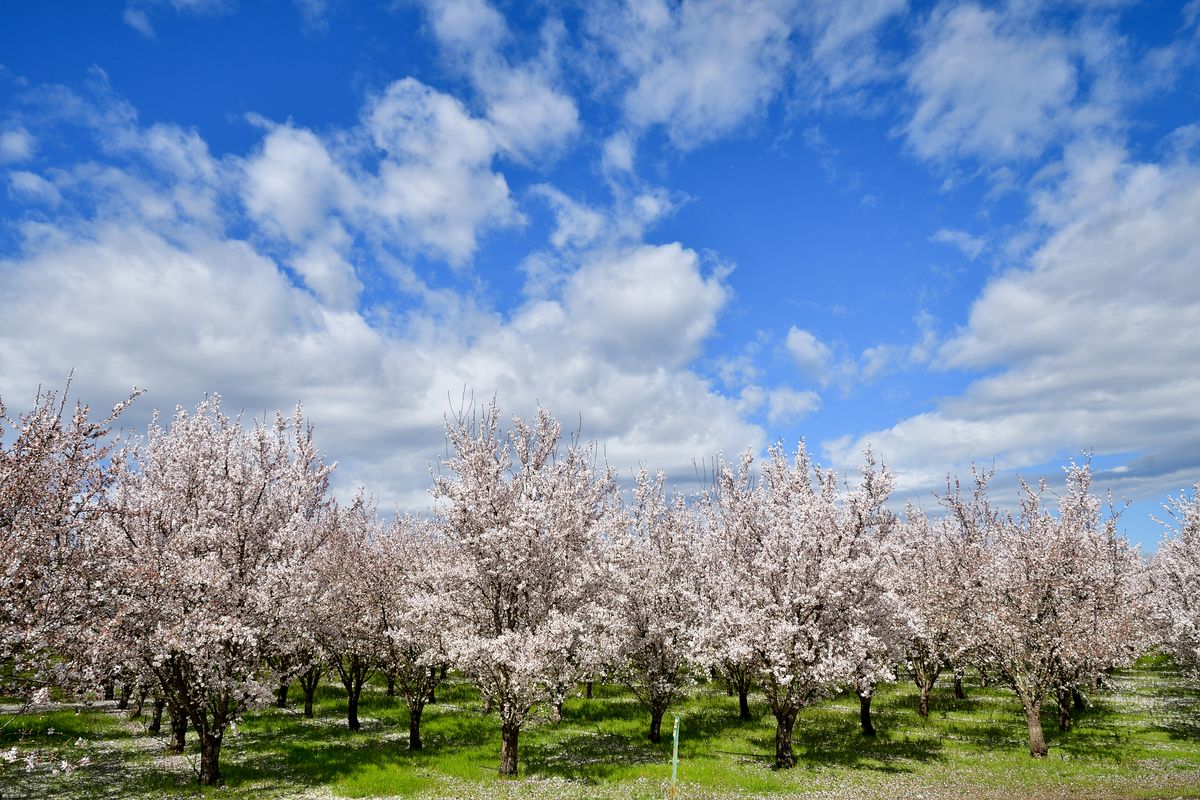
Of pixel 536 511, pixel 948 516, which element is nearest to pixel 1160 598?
pixel 948 516

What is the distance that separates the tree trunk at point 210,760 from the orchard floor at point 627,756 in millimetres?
523

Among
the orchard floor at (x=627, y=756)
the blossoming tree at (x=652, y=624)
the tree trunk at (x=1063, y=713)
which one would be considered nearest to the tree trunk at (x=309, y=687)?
the orchard floor at (x=627, y=756)

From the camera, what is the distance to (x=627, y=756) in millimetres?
27203

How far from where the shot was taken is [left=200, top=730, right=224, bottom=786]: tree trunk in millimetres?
22500

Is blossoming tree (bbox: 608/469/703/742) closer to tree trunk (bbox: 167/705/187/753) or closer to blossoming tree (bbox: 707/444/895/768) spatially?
→ blossoming tree (bbox: 707/444/895/768)

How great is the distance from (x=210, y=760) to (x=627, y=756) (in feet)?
51.6

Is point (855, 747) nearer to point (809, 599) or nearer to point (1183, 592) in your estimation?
point (809, 599)

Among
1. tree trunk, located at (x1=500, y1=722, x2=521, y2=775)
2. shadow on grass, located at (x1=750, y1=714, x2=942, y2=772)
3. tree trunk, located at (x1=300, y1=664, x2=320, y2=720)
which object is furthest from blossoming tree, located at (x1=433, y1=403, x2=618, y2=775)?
tree trunk, located at (x1=300, y1=664, x2=320, y2=720)

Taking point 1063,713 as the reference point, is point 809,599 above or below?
above

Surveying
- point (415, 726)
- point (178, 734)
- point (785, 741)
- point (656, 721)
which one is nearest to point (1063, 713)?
point (785, 741)

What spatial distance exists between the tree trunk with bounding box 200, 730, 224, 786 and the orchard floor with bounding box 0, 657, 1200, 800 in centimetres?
52

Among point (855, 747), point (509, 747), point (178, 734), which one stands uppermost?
point (178, 734)

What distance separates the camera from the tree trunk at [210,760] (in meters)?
22.5

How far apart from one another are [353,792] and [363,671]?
11.2m
